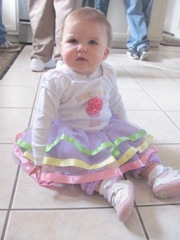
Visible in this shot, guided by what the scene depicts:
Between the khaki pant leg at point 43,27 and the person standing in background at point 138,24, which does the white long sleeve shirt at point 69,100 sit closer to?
the khaki pant leg at point 43,27

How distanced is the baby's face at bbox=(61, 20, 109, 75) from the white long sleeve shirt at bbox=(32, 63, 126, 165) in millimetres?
41

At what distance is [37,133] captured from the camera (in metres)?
0.67

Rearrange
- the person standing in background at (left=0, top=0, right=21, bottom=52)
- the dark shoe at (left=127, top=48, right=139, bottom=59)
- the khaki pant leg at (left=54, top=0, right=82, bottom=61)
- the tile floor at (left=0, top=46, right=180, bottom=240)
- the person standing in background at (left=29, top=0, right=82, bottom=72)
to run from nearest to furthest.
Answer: the tile floor at (left=0, top=46, right=180, bottom=240)
the khaki pant leg at (left=54, top=0, right=82, bottom=61)
the person standing in background at (left=29, top=0, right=82, bottom=72)
the person standing in background at (left=0, top=0, right=21, bottom=52)
the dark shoe at (left=127, top=48, right=139, bottom=59)

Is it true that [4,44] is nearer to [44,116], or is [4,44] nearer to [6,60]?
[6,60]

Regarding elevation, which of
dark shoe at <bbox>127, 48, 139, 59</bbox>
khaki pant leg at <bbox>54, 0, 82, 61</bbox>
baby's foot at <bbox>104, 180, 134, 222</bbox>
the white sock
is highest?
khaki pant leg at <bbox>54, 0, 82, 61</bbox>

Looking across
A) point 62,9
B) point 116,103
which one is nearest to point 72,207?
point 116,103

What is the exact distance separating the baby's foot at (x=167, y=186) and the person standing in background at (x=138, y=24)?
1601mm

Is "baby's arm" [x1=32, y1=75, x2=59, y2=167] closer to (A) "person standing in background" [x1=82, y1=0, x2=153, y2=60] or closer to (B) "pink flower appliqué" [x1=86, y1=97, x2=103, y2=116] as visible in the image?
(B) "pink flower appliqué" [x1=86, y1=97, x2=103, y2=116]

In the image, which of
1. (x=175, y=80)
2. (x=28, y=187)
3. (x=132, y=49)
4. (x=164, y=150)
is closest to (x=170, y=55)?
(x=132, y=49)

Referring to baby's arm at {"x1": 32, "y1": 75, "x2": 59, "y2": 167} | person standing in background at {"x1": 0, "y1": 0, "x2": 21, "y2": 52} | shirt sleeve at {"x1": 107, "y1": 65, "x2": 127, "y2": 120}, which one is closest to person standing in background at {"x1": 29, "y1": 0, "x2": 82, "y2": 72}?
person standing in background at {"x1": 0, "y1": 0, "x2": 21, "y2": 52}

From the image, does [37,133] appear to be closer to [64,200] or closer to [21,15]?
[64,200]

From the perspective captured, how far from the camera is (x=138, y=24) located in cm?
209

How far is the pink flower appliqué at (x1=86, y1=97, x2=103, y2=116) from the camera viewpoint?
2.36 feet

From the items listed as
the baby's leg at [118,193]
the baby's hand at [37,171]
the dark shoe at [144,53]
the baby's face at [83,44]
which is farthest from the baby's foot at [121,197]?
the dark shoe at [144,53]
